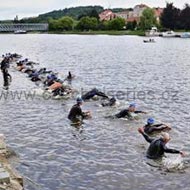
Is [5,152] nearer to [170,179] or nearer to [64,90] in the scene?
[170,179]

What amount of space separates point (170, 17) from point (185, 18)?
19.8ft

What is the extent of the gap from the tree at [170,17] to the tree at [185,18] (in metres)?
1.79

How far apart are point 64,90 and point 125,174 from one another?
18.8 m

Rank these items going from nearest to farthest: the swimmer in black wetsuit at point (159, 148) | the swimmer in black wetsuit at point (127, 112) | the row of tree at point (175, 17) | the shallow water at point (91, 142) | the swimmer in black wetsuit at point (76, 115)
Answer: the shallow water at point (91, 142)
the swimmer in black wetsuit at point (159, 148)
the swimmer in black wetsuit at point (76, 115)
the swimmer in black wetsuit at point (127, 112)
the row of tree at point (175, 17)

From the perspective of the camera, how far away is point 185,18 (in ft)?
592

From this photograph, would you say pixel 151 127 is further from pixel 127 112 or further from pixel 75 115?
pixel 75 115

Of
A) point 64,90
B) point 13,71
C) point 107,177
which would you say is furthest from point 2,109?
point 13,71

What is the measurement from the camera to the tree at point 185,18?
176 metres

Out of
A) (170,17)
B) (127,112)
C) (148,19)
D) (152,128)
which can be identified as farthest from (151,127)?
(148,19)

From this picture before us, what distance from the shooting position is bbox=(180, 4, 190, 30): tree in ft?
579

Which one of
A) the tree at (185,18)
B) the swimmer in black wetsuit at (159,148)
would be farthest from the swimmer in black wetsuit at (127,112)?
the tree at (185,18)

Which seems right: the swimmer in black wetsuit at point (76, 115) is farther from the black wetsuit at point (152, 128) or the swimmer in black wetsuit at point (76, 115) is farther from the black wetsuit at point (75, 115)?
the black wetsuit at point (152, 128)

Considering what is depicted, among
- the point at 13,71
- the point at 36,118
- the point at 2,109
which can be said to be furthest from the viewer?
the point at 13,71

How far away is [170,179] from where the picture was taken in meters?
17.8
